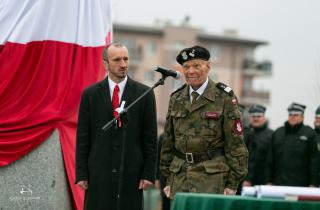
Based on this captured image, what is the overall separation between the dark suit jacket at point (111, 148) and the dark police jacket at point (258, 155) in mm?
5795

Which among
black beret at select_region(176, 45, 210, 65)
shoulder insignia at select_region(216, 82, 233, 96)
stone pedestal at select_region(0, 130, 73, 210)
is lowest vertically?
stone pedestal at select_region(0, 130, 73, 210)

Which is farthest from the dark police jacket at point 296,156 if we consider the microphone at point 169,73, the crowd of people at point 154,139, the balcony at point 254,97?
the balcony at point 254,97

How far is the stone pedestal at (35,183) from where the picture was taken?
8141mm

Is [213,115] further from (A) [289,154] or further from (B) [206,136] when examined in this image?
(A) [289,154]

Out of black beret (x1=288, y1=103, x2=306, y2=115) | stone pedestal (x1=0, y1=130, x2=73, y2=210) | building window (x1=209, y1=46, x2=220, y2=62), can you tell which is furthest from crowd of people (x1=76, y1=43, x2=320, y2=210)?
building window (x1=209, y1=46, x2=220, y2=62)

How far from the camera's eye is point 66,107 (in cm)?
835

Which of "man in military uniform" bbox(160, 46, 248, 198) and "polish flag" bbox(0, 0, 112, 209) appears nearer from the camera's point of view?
"man in military uniform" bbox(160, 46, 248, 198)

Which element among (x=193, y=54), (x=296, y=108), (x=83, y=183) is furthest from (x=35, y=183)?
(x=296, y=108)

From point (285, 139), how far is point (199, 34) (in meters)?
64.0

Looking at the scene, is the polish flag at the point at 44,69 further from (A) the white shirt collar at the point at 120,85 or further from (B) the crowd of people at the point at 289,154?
(B) the crowd of people at the point at 289,154

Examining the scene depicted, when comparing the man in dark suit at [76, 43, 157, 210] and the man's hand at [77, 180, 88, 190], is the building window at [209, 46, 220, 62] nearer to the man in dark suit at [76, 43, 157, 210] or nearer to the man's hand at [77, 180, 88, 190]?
the man in dark suit at [76, 43, 157, 210]

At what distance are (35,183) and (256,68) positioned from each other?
74610 millimetres

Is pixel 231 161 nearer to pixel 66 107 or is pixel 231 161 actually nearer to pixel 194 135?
pixel 194 135

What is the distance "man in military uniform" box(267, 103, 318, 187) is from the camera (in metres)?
12.0
